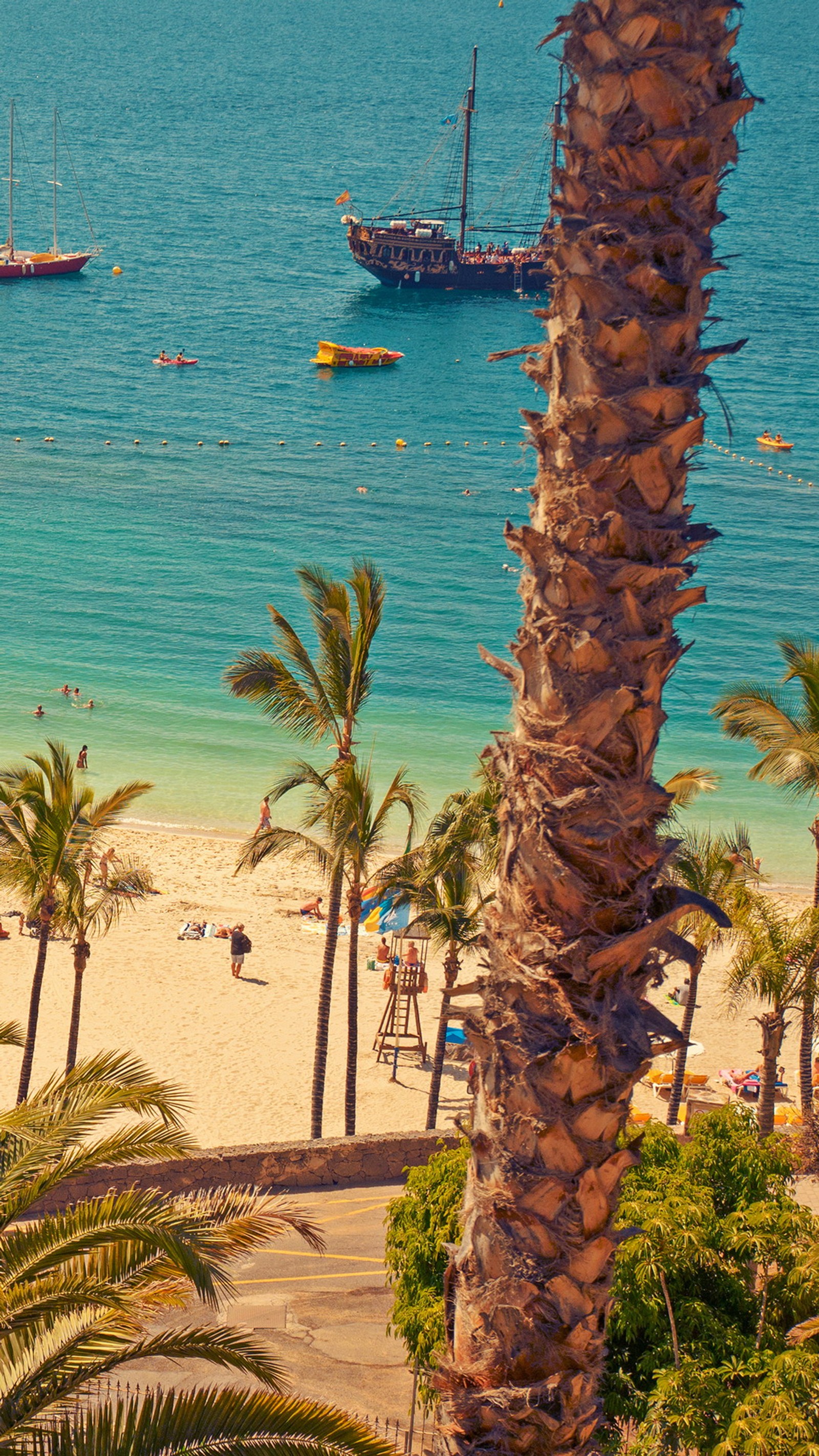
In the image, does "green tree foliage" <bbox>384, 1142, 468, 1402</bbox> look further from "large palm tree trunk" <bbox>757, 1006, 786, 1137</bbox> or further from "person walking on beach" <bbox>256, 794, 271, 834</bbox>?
"person walking on beach" <bbox>256, 794, 271, 834</bbox>

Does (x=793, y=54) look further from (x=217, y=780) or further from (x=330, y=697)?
(x=330, y=697)

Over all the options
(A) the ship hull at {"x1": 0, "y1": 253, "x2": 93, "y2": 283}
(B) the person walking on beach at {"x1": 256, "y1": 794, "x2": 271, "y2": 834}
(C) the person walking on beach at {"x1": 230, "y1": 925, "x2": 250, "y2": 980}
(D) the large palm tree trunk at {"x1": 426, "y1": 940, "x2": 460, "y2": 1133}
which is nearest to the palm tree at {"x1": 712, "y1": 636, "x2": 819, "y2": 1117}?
(D) the large palm tree trunk at {"x1": 426, "y1": 940, "x2": 460, "y2": 1133}

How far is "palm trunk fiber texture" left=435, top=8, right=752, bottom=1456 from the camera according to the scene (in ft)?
11.5

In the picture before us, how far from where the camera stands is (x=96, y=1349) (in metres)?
6.62

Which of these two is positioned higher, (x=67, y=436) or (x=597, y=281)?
(x=67, y=436)

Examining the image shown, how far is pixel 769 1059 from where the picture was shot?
693 inches

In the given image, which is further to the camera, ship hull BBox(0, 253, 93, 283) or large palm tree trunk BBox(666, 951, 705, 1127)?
ship hull BBox(0, 253, 93, 283)

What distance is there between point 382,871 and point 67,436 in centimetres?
5943

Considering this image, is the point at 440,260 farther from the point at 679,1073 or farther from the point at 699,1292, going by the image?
the point at 699,1292

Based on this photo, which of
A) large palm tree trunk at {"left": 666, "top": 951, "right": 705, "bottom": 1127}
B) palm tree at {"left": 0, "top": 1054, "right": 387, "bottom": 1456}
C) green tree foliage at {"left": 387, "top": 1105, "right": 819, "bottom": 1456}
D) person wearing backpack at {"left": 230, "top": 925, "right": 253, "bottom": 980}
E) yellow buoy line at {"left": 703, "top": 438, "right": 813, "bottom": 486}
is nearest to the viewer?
palm tree at {"left": 0, "top": 1054, "right": 387, "bottom": 1456}

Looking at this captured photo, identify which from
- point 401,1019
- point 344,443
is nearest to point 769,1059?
point 401,1019

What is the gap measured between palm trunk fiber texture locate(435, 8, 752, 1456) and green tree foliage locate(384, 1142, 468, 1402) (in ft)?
24.4

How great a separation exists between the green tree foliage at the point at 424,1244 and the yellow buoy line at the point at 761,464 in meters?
61.5

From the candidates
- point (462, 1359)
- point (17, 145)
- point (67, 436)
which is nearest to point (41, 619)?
point (67, 436)
